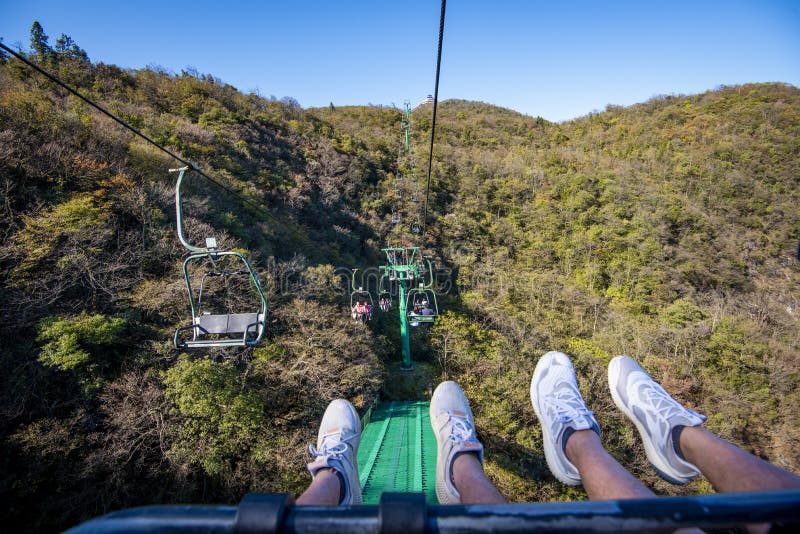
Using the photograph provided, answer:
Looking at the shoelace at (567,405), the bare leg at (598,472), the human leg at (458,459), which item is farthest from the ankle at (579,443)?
the human leg at (458,459)

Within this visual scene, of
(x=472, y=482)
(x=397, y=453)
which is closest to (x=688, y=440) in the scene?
(x=472, y=482)

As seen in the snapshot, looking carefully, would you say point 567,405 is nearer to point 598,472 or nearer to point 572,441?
point 572,441

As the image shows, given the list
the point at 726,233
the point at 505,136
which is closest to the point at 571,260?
the point at 726,233

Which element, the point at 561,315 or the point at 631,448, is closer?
the point at 631,448

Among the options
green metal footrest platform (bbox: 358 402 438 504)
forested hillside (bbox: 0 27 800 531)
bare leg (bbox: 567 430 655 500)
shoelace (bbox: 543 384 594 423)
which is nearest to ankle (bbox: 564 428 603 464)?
bare leg (bbox: 567 430 655 500)

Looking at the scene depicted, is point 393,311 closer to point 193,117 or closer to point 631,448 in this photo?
point 631,448

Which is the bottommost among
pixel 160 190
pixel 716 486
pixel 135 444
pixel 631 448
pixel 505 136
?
pixel 631 448

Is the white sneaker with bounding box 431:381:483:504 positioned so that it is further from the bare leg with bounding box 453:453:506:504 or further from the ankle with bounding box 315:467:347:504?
the ankle with bounding box 315:467:347:504
